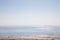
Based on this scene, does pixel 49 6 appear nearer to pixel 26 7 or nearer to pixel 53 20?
pixel 53 20

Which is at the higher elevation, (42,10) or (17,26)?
(42,10)

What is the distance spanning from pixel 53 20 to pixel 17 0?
85 cm

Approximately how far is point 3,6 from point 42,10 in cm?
81

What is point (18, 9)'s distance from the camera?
1633 mm

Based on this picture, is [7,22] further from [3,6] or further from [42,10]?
[42,10]

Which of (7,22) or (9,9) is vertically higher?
(9,9)

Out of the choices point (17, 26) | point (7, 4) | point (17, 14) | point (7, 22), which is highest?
point (7, 4)

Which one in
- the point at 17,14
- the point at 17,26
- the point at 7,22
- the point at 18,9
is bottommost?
the point at 17,26

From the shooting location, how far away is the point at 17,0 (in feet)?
5.43

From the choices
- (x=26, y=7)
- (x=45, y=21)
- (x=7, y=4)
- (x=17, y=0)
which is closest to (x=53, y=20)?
(x=45, y=21)

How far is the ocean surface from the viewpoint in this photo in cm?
158

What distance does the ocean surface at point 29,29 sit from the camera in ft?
5.18

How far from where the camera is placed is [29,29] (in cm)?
163

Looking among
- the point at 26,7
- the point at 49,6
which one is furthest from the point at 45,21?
the point at 26,7
